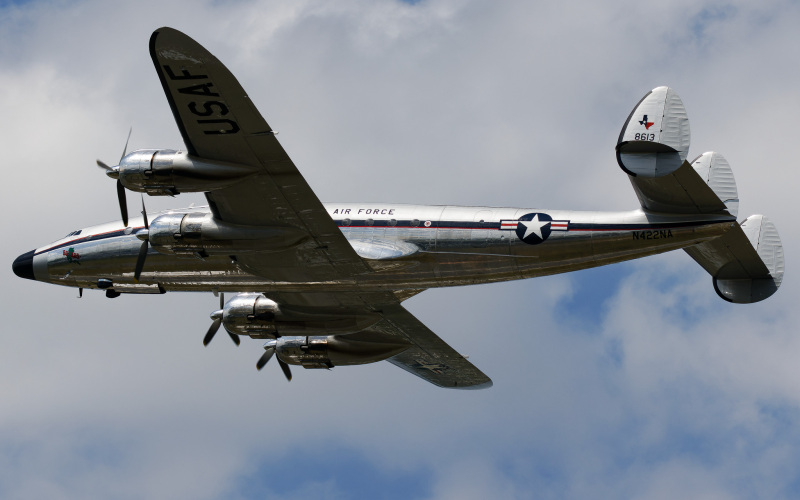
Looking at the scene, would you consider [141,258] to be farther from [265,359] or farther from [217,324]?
[265,359]

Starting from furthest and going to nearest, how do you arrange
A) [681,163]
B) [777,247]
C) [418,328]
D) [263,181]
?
[418,328] < [777,247] < [263,181] < [681,163]

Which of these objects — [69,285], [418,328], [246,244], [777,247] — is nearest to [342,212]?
[246,244]

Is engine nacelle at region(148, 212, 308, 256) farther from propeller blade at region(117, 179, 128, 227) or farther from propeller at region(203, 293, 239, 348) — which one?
propeller at region(203, 293, 239, 348)

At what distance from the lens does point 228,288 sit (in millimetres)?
38000

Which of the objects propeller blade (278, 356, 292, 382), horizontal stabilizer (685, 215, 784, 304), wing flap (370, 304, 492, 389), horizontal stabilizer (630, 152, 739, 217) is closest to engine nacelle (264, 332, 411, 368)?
propeller blade (278, 356, 292, 382)

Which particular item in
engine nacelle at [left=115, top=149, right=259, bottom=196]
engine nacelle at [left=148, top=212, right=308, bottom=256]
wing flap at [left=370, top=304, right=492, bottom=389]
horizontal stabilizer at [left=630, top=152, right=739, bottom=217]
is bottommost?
engine nacelle at [left=148, top=212, right=308, bottom=256]

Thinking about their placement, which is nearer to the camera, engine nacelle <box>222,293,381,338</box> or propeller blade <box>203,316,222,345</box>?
engine nacelle <box>222,293,381,338</box>

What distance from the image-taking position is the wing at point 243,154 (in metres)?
30.4

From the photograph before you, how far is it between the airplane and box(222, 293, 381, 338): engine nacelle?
43 millimetres

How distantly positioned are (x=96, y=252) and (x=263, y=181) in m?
8.97

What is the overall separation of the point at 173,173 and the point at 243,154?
206 cm

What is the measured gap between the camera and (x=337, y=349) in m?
42.7

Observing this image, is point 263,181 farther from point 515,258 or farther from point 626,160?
point 626,160

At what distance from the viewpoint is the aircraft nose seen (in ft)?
132
